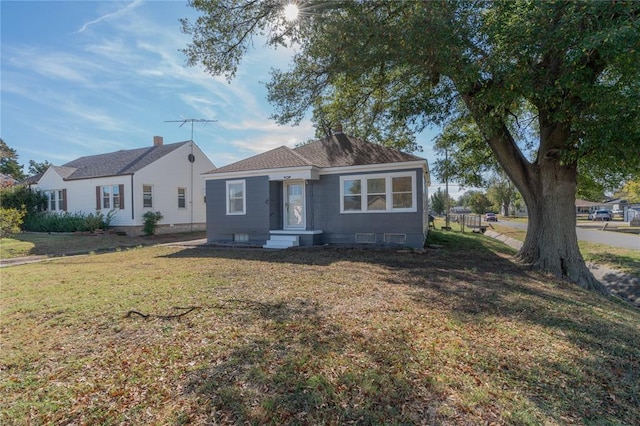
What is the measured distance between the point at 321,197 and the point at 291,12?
6.56 metres

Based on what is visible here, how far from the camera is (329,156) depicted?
1348 cm

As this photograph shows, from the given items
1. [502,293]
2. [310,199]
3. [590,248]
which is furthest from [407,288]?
[590,248]

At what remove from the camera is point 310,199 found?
1303cm

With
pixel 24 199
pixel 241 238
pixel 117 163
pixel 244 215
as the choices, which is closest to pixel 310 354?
pixel 244 215

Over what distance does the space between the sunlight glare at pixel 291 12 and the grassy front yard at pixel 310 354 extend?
23.4 feet

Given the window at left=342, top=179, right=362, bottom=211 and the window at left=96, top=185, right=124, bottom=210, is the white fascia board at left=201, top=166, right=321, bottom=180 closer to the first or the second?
the window at left=342, top=179, right=362, bottom=211

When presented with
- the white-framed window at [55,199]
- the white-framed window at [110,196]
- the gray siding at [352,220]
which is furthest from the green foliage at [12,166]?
the gray siding at [352,220]

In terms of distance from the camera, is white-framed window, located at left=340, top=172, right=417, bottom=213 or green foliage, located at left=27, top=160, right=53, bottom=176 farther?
green foliage, located at left=27, top=160, right=53, bottom=176

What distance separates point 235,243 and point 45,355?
10.2m

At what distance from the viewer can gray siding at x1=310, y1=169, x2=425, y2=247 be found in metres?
11.5

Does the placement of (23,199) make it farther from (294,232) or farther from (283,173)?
(294,232)

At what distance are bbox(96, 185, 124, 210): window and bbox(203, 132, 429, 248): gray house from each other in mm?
7765

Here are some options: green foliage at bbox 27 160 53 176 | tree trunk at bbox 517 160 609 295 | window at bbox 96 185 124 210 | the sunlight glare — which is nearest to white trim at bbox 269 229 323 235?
the sunlight glare

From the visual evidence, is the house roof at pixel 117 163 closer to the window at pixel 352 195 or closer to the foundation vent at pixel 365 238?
the window at pixel 352 195
